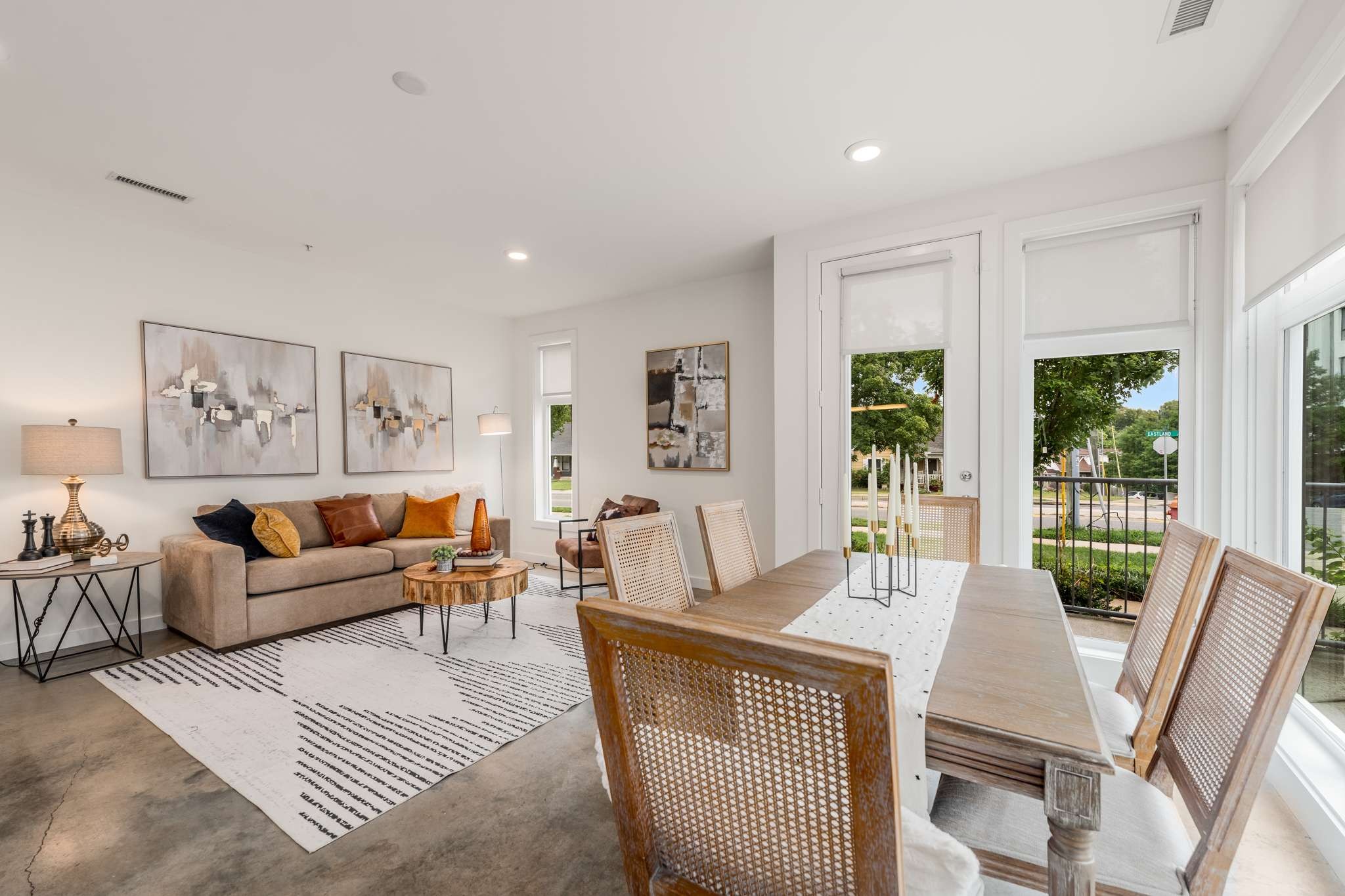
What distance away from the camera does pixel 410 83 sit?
7.55 feet

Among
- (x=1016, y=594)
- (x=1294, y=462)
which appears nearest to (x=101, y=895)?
(x=1016, y=594)

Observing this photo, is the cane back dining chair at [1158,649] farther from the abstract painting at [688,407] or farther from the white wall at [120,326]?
the white wall at [120,326]

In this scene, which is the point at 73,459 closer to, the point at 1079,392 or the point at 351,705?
the point at 351,705

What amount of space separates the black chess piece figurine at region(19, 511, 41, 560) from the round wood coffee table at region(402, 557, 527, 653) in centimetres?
184

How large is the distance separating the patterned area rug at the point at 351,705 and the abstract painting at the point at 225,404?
4.43ft

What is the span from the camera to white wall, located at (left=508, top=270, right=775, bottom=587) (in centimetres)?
471

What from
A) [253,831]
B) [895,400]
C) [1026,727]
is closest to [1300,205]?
[895,400]

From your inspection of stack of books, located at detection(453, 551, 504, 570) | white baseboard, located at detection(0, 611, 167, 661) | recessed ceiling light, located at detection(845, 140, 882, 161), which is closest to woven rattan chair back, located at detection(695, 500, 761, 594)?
stack of books, located at detection(453, 551, 504, 570)

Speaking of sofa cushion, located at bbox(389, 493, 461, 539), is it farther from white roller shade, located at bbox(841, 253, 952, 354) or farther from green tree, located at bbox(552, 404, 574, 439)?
white roller shade, located at bbox(841, 253, 952, 354)

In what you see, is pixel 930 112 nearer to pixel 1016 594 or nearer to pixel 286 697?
pixel 1016 594

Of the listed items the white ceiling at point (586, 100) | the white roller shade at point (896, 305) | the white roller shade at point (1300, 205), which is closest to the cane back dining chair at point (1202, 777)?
the white roller shade at point (1300, 205)

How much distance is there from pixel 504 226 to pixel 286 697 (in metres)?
2.84

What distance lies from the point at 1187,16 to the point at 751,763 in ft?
9.00

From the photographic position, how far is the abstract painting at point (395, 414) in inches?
190
